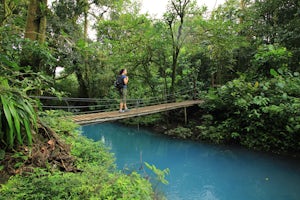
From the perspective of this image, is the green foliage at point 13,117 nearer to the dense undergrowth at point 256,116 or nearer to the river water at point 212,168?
the river water at point 212,168

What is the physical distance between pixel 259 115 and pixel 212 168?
2222 mm

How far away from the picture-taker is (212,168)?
519 centimetres

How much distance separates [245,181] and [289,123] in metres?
2.31

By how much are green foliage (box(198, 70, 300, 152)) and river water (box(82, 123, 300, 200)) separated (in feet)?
1.53

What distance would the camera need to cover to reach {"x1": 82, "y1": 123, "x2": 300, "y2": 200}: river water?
13.0ft

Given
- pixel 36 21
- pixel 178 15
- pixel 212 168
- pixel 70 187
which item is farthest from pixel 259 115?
pixel 36 21

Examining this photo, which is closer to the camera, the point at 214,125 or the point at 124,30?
the point at 214,125

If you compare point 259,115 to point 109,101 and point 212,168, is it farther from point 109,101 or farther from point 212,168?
point 109,101

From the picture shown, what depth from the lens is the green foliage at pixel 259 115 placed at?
559 centimetres

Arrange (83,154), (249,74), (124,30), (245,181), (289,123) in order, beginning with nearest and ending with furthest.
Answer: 1. (83,154)
2. (245,181)
3. (289,123)
4. (249,74)
5. (124,30)

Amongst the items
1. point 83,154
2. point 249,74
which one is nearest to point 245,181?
point 83,154

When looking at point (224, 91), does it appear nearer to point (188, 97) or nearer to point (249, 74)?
point (249, 74)

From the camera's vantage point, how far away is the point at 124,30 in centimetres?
870

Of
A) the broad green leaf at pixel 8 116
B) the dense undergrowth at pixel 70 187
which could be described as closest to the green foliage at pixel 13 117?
the broad green leaf at pixel 8 116
